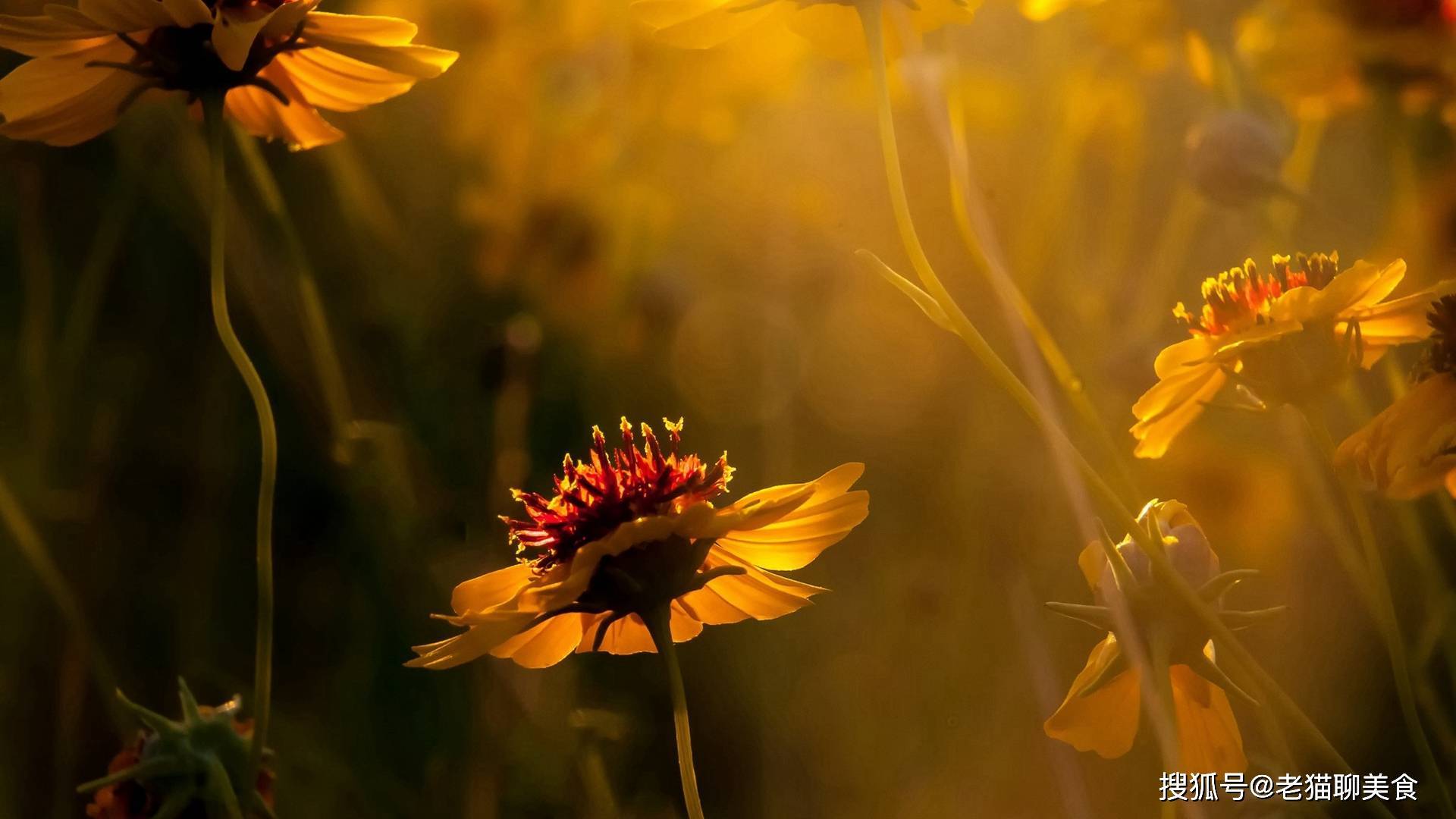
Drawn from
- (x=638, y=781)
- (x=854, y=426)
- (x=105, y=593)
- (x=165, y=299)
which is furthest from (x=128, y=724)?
(x=854, y=426)

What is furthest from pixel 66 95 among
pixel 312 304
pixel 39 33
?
pixel 312 304

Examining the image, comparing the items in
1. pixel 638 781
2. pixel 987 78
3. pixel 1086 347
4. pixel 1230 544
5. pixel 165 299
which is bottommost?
pixel 638 781

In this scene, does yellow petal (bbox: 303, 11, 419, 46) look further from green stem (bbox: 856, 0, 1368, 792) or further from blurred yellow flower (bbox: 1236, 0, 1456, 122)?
blurred yellow flower (bbox: 1236, 0, 1456, 122)

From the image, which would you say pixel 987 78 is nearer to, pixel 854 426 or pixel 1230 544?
pixel 854 426

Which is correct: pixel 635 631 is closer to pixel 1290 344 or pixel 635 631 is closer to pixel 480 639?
pixel 480 639

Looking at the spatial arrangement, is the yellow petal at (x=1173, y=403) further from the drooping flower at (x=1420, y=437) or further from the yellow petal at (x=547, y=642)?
the yellow petal at (x=547, y=642)

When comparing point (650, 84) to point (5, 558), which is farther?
point (650, 84)

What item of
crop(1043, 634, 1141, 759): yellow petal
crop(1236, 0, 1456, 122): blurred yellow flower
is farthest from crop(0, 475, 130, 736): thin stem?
crop(1236, 0, 1456, 122): blurred yellow flower
